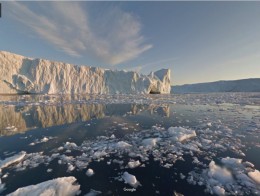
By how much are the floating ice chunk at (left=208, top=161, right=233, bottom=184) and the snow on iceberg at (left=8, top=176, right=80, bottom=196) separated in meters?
2.66

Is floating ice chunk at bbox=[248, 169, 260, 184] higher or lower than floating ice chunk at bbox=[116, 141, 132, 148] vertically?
lower

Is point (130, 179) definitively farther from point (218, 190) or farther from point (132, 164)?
point (218, 190)

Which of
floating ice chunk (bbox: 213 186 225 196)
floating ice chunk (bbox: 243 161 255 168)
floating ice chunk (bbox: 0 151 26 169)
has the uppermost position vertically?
floating ice chunk (bbox: 0 151 26 169)

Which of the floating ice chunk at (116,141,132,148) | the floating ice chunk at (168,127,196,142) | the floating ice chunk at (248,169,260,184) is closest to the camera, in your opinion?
the floating ice chunk at (248,169,260,184)

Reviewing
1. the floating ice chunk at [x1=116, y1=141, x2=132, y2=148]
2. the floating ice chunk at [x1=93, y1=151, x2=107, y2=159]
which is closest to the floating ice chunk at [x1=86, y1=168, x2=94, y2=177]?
the floating ice chunk at [x1=93, y1=151, x2=107, y2=159]

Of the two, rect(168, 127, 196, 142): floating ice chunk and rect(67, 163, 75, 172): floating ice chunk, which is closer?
rect(67, 163, 75, 172): floating ice chunk

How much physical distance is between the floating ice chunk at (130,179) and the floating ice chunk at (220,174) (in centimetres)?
155

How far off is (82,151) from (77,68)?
195ft

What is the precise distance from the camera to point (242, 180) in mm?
3275

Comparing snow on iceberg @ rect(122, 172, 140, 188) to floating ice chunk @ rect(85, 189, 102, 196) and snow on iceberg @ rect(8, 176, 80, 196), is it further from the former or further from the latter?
snow on iceberg @ rect(8, 176, 80, 196)

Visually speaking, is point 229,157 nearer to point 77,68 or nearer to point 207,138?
point 207,138

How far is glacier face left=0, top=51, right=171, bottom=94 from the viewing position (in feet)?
A: 148

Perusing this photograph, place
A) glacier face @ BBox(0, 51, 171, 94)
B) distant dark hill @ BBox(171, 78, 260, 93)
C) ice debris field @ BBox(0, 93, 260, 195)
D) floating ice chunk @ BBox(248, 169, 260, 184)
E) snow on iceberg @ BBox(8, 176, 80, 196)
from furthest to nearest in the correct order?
distant dark hill @ BBox(171, 78, 260, 93) → glacier face @ BBox(0, 51, 171, 94) → floating ice chunk @ BBox(248, 169, 260, 184) → ice debris field @ BBox(0, 93, 260, 195) → snow on iceberg @ BBox(8, 176, 80, 196)

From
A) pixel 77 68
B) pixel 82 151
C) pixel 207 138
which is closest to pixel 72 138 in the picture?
pixel 82 151
